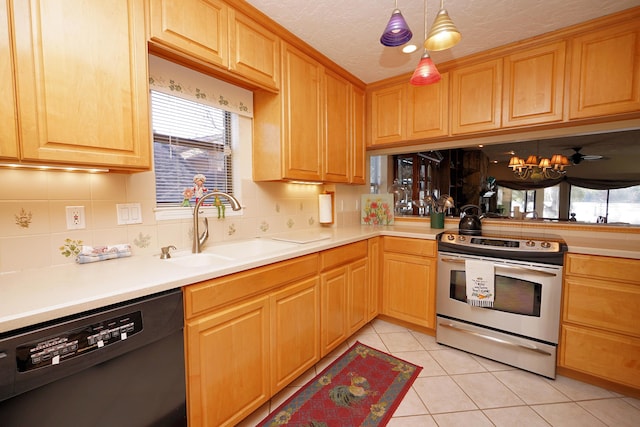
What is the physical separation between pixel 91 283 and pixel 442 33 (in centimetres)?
179

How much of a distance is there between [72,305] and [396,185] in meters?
2.93

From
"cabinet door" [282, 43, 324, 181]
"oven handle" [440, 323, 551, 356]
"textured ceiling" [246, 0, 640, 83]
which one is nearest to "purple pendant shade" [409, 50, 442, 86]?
"textured ceiling" [246, 0, 640, 83]

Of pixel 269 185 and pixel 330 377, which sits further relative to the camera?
pixel 269 185

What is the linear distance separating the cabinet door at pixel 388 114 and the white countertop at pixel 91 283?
172 centimetres

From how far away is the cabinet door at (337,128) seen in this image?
2.37 metres

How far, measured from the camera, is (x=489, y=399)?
1666 mm

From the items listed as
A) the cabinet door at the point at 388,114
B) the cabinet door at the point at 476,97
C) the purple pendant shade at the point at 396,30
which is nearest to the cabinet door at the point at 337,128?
the cabinet door at the point at 388,114

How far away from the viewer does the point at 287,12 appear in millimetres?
1729

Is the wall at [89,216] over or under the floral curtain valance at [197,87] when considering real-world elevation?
under

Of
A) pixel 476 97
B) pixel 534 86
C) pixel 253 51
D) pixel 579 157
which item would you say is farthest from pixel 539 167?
pixel 253 51

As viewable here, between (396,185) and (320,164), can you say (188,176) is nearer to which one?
(320,164)

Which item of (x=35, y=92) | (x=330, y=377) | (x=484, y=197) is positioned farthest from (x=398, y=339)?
(x=35, y=92)

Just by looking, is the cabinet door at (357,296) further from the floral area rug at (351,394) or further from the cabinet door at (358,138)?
the cabinet door at (358,138)

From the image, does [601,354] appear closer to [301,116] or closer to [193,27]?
[301,116]
